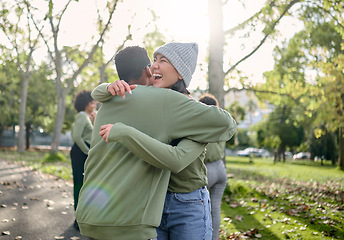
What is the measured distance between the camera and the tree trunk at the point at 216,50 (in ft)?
33.9

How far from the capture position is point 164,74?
7.04 feet

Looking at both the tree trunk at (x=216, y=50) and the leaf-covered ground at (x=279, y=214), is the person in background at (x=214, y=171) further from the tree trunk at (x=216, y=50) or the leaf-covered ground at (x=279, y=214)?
Answer: the tree trunk at (x=216, y=50)

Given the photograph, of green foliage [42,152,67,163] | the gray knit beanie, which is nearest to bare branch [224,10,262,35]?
the gray knit beanie

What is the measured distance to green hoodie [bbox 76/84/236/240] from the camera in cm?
176

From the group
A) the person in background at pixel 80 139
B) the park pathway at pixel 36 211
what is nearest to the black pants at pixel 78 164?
the person in background at pixel 80 139

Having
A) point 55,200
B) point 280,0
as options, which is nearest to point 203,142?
point 55,200

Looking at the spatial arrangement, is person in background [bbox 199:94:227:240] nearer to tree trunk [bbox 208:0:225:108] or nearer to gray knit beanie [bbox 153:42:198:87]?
gray knit beanie [bbox 153:42:198:87]

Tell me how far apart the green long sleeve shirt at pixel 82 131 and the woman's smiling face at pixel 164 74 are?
11.2 feet

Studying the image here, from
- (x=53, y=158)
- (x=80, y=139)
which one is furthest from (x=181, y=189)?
(x=53, y=158)

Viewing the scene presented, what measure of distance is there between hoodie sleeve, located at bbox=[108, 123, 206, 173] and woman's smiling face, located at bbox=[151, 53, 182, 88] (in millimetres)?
475

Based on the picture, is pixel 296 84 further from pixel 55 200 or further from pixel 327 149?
pixel 327 149

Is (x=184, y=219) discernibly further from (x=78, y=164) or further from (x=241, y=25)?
(x=241, y=25)

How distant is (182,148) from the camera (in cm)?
186

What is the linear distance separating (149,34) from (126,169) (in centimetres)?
1346
